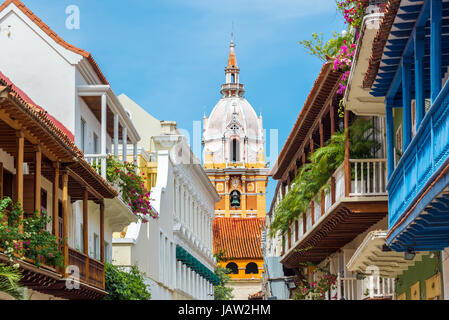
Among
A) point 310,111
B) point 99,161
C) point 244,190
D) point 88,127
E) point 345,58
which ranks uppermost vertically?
point 244,190

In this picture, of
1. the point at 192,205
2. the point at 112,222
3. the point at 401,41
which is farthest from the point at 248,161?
the point at 401,41

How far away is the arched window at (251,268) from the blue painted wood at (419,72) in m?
83.2

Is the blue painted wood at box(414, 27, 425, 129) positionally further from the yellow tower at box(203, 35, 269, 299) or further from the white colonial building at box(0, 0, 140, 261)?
the yellow tower at box(203, 35, 269, 299)

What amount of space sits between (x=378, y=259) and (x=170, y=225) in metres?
24.0

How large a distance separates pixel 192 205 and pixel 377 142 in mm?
31004

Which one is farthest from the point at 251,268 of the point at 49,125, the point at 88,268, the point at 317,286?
the point at 49,125

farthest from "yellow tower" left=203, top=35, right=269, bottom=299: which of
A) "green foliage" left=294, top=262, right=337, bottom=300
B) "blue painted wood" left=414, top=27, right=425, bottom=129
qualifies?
"blue painted wood" left=414, top=27, right=425, bottom=129

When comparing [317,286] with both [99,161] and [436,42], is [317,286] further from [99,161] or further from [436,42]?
[436,42]

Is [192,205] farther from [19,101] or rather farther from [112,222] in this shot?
[19,101]

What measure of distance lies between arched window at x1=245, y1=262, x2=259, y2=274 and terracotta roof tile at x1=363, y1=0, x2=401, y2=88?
7977cm

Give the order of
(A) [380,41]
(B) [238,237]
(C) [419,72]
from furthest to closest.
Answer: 1. (B) [238,237]
2. (A) [380,41]
3. (C) [419,72]

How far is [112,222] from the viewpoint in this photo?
3144 cm

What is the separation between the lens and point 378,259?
21.7 m

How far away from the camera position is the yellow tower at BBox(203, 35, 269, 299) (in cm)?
9919
